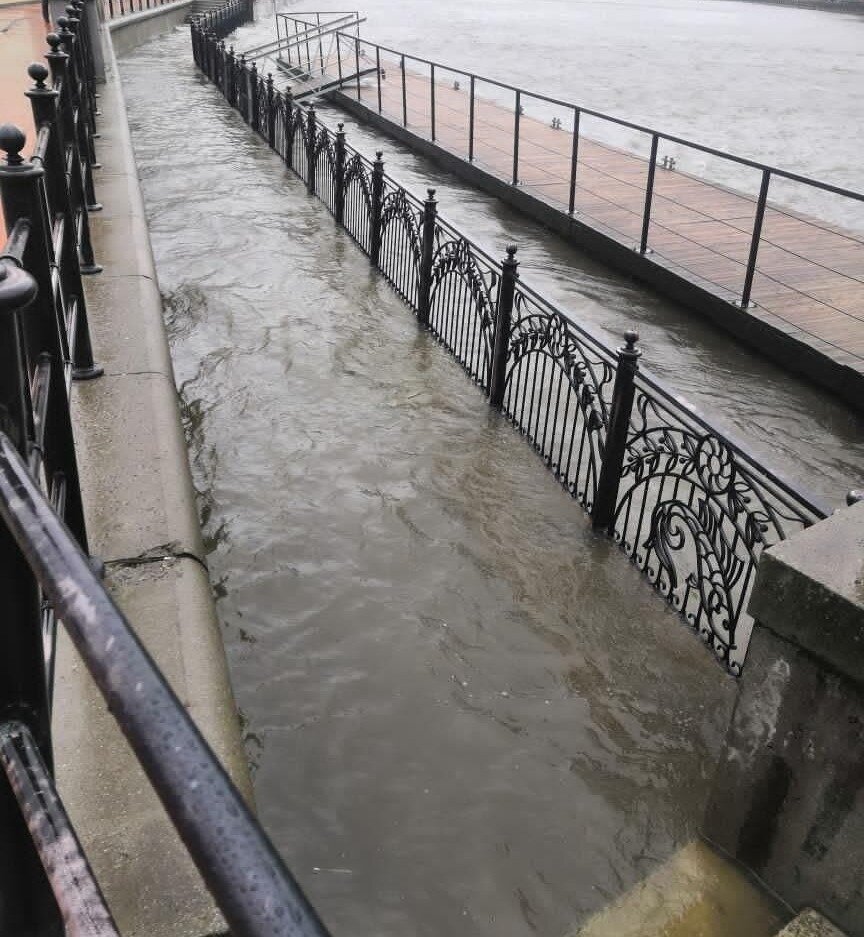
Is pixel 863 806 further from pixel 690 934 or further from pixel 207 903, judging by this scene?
pixel 207 903

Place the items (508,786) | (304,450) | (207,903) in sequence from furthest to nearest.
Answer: (304,450)
(508,786)
(207,903)

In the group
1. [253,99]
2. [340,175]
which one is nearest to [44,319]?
[340,175]

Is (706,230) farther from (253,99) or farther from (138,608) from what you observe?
(138,608)

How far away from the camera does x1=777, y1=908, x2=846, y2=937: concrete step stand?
2.47m

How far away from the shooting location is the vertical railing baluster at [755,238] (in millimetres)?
7762

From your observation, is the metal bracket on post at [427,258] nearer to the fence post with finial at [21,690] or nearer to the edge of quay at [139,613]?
the edge of quay at [139,613]

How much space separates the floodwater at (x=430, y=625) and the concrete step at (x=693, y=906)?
0.16 meters

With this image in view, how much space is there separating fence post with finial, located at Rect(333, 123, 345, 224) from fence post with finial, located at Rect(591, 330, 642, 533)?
611 cm

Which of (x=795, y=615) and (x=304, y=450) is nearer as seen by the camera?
(x=795, y=615)

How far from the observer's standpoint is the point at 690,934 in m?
2.70

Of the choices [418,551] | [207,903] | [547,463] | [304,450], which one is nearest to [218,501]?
[304,450]

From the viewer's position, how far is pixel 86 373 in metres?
4.67

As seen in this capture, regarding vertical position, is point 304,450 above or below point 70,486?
below

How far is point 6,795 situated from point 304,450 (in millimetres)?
4173
